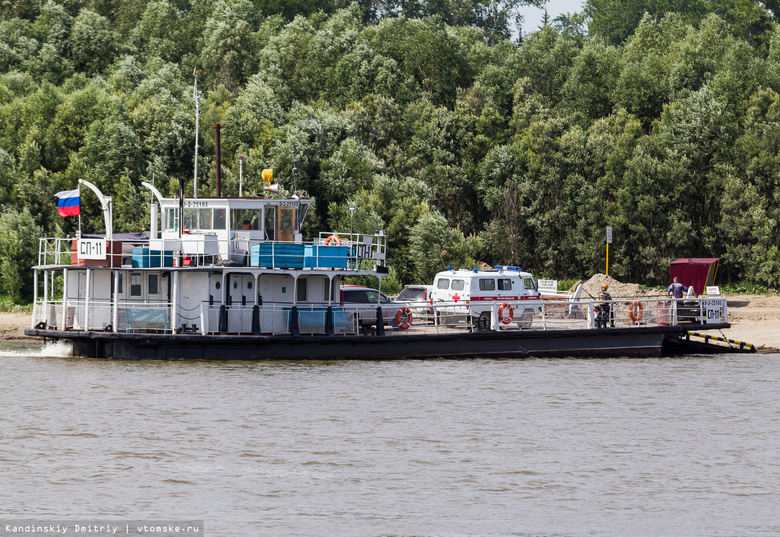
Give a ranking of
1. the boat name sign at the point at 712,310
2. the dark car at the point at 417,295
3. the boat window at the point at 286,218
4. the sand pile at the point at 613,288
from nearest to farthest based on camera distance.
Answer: the boat window at the point at 286,218
the boat name sign at the point at 712,310
the dark car at the point at 417,295
the sand pile at the point at 613,288

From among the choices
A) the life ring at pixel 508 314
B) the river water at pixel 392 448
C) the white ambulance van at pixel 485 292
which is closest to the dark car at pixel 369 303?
the white ambulance van at pixel 485 292

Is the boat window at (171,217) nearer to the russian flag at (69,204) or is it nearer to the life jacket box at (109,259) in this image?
the life jacket box at (109,259)

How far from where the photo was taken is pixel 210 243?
109 feet

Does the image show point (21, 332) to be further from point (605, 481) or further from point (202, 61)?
point (202, 61)

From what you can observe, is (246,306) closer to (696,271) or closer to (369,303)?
(369,303)

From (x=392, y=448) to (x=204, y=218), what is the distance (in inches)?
596

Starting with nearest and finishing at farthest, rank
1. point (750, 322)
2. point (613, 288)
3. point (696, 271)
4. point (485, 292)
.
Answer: point (485, 292)
point (750, 322)
point (613, 288)
point (696, 271)

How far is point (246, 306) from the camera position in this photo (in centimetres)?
3341

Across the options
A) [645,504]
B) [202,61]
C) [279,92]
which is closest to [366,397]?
[645,504]

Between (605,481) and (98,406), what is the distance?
12438mm

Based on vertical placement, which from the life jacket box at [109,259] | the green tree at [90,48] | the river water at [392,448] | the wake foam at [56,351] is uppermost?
the green tree at [90,48]

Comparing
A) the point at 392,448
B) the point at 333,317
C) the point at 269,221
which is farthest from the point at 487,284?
the point at 392,448

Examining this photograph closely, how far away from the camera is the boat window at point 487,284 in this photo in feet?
125

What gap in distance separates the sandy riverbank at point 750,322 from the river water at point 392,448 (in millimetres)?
9065
